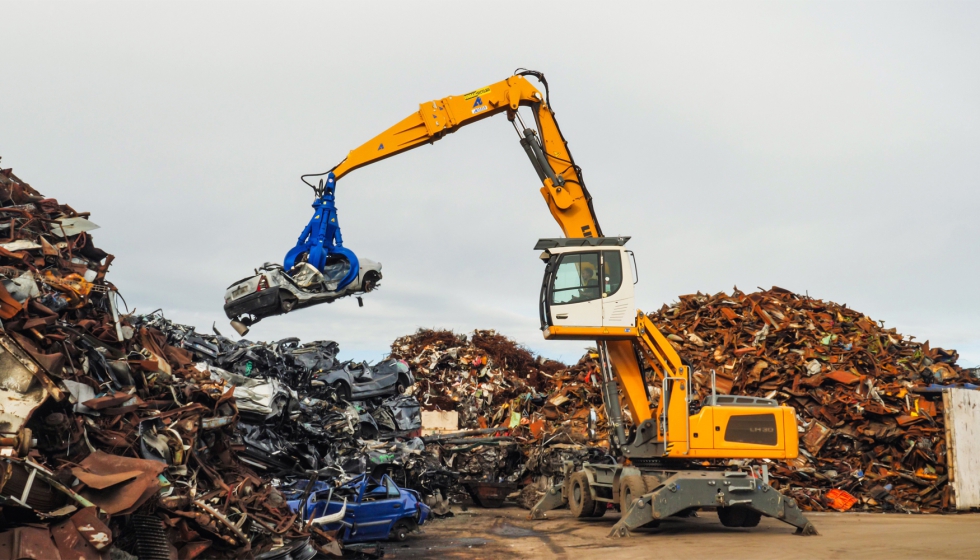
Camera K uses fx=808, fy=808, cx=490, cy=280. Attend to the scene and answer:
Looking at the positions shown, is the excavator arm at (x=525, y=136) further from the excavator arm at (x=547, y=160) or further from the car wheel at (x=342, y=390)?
the car wheel at (x=342, y=390)

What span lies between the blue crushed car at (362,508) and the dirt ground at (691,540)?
1.00 feet

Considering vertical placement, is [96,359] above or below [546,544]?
above

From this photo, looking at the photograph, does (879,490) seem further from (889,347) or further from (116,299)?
(116,299)

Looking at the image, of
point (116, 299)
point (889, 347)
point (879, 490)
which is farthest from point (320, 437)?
point (889, 347)

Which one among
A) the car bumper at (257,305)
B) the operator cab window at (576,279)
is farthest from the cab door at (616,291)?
the car bumper at (257,305)

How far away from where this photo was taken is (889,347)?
764 inches

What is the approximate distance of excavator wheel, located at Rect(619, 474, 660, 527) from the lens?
11.5 m

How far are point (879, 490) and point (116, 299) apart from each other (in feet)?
45.5

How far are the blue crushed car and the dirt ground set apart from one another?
0.30 meters

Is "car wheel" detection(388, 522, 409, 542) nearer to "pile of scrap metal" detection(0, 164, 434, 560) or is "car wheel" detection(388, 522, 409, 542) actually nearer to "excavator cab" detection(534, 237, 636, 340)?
"pile of scrap metal" detection(0, 164, 434, 560)

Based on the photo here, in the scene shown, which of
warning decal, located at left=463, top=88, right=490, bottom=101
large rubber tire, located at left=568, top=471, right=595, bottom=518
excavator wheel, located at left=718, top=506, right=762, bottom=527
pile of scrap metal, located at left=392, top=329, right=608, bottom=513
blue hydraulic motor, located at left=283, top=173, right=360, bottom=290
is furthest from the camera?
pile of scrap metal, located at left=392, top=329, right=608, bottom=513

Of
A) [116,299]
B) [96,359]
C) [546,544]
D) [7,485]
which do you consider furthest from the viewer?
[546,544]

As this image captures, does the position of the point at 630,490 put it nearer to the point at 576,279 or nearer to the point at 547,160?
the point at 576,279

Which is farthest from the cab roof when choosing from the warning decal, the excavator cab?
Result: the warning decal
